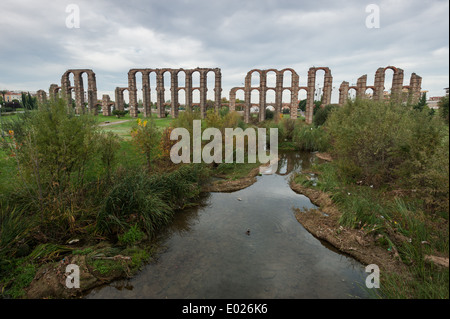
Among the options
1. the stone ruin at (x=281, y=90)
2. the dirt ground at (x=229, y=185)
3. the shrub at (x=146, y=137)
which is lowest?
the dirt ground at (x=229, y=185)

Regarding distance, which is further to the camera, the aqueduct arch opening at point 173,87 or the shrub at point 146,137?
the aqueduct arch opening at point 173,87

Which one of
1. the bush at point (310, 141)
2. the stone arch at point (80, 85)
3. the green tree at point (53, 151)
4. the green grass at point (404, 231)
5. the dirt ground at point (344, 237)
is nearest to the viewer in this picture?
the green grass at point (404, 231)

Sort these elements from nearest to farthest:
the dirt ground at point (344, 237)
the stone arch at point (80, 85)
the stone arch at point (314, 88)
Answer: the dirt ground at point (344, 237), the stone arch at point (314, 88), the stone arch at point (80, 85)

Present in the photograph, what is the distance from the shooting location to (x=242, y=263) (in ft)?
20.0

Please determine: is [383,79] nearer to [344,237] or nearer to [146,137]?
[344,237]

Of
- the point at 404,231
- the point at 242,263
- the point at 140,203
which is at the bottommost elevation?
the point at 242,263

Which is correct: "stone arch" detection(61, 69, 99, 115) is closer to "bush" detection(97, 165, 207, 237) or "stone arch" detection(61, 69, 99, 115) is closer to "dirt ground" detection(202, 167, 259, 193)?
"dirt ground" detection(202, 167, 259, 193)

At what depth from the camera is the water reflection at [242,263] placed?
5.17m

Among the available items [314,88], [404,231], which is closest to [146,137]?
[404,231]

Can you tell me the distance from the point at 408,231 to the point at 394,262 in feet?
3.68

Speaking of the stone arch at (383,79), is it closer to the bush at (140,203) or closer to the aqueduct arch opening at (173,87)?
the aqueduct arch opening at (173,87)

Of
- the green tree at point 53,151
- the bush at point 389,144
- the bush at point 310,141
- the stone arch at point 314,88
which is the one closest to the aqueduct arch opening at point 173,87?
the stone arch at point 314,88
